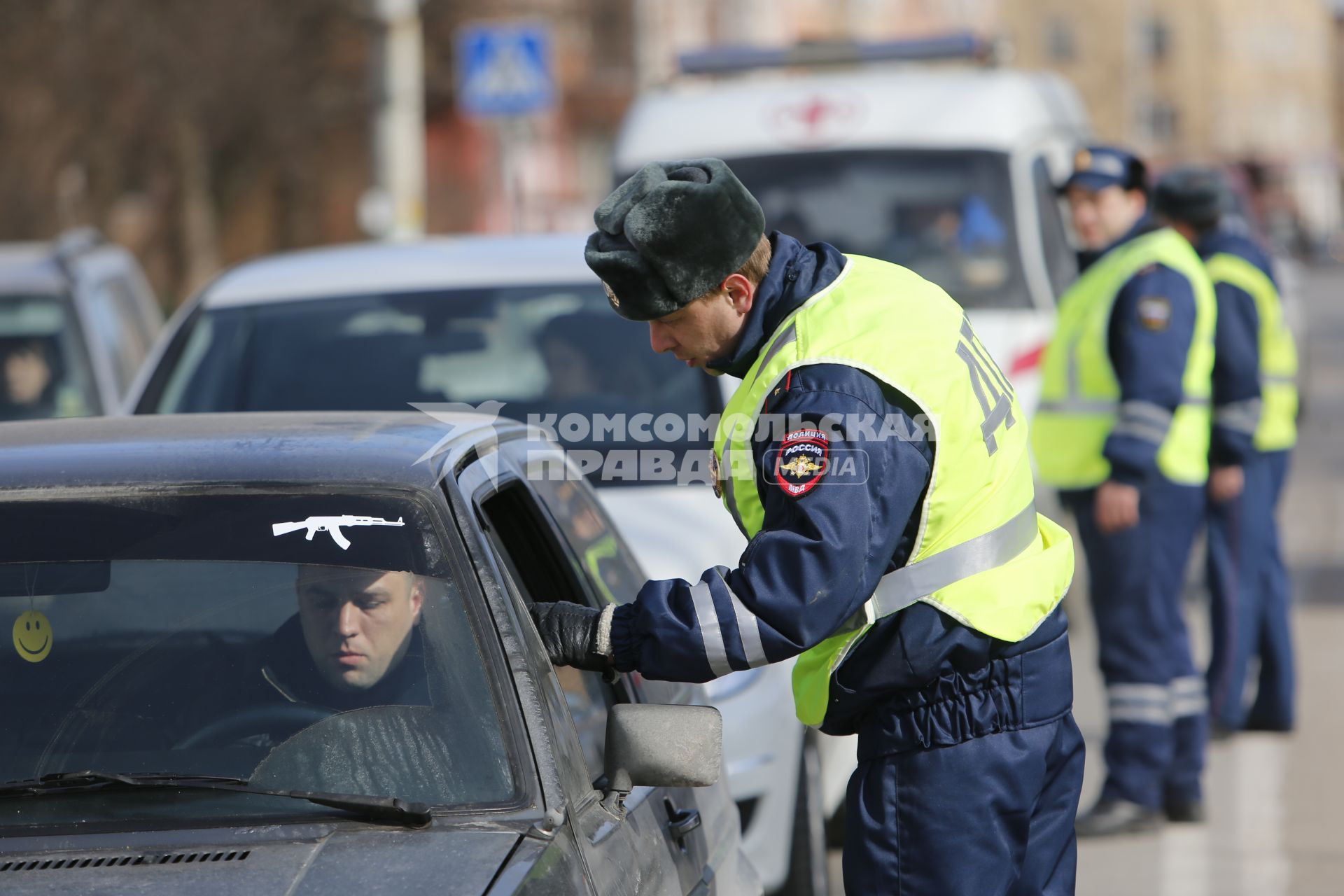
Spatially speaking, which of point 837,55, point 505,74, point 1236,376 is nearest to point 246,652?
point 1236,376

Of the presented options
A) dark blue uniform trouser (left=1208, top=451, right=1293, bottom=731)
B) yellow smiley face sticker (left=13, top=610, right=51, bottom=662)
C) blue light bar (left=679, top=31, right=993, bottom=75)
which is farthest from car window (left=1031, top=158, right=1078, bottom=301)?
yellow smiley face sticker (left=13, top=610, right=51, bottom=662)

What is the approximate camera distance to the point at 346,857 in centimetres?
239

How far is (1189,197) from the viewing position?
22.9 ft

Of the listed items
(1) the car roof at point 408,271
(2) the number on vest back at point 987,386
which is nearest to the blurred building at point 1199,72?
(1) the car roof at point 408,271

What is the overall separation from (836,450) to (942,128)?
722 cm

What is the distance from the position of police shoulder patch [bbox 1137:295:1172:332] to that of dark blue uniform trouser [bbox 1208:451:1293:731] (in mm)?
1324

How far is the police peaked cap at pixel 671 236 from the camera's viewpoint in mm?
2863

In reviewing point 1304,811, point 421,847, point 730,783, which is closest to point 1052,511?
point 1304,811

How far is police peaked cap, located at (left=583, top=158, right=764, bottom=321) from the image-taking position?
286 centimetres

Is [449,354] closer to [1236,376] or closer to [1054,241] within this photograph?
[1236,376]

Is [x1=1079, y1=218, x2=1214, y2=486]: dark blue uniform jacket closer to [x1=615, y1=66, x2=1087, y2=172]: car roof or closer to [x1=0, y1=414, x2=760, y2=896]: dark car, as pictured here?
[x1=0, y1=414, x2=760, y2=896]: dark car

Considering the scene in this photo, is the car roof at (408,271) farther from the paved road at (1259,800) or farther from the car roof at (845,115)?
the car roof at (845,115)

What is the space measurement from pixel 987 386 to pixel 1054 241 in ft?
20.5

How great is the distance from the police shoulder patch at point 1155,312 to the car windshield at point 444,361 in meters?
1.30
